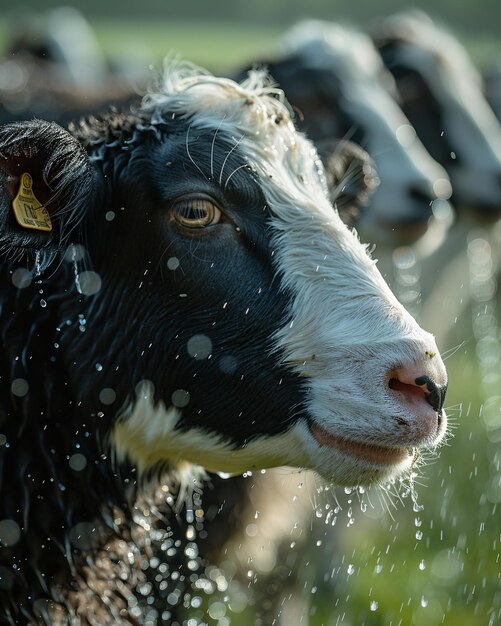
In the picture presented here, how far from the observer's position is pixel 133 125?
11.6 ft

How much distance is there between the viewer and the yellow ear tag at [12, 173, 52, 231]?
3115 millimetres

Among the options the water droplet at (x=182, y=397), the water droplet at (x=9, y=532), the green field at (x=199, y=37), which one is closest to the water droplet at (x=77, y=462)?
the water droplet at (x=9, y=532)

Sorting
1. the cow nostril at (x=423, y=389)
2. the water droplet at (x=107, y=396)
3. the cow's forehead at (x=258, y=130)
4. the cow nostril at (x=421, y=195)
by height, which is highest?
the cow's forehead at (x=258, y=130)

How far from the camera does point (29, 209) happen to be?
3.17 metres

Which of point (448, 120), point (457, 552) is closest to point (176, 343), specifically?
point (457, 552)

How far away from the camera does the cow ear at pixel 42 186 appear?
3068 mm

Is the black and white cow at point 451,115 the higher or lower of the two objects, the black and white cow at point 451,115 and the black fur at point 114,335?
the lower

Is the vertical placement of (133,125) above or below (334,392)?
above

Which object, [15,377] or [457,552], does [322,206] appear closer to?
[15,377]

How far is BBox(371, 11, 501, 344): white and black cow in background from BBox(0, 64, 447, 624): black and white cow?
207 inches

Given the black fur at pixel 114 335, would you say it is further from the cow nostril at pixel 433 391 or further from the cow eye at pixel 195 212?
the cow nostril at pixel 433 391

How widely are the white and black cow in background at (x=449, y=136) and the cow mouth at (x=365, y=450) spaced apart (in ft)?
17.7

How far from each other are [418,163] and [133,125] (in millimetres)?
4564

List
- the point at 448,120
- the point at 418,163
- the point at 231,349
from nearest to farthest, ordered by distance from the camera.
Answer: the point at 231,349, the point at 418,163, the point at 448,120
